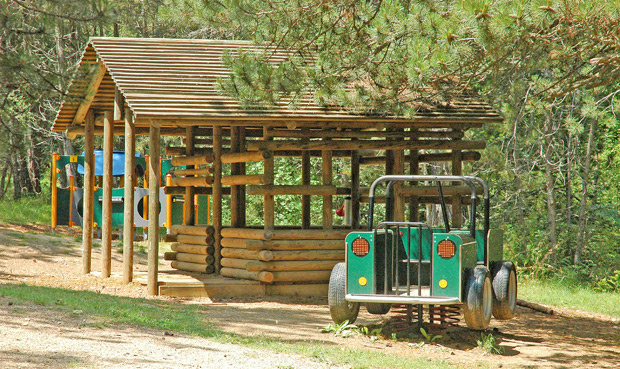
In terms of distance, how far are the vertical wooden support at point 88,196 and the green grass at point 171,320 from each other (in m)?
3.71

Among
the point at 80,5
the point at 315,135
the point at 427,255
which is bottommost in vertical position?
the point at 427,255

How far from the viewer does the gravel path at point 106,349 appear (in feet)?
21.0

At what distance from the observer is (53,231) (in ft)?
76.1

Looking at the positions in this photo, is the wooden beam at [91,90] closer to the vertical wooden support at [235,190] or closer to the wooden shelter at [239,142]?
the wooden shelter at [239,142]

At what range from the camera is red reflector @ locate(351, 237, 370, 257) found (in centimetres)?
834

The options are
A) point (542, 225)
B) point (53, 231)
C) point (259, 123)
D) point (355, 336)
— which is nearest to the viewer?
point (355, 336)

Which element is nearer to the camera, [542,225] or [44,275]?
[44,275]

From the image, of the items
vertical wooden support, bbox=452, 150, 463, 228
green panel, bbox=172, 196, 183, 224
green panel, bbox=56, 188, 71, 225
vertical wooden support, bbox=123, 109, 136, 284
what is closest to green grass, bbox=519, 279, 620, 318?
vertical wooden support, bbox=452, 150, 463, 228

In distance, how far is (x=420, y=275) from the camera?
27.7ft

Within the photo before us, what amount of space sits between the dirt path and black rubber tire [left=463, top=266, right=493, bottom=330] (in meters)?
0.42

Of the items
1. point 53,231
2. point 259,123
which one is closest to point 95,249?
point 53,231

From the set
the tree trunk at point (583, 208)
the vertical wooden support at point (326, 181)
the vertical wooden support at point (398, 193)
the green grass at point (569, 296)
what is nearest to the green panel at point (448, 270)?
the vertical wooden support at point (398, 193)

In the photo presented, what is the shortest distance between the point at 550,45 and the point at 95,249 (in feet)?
48.4

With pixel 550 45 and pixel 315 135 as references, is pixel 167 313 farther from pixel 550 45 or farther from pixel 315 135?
pixel 550 45
